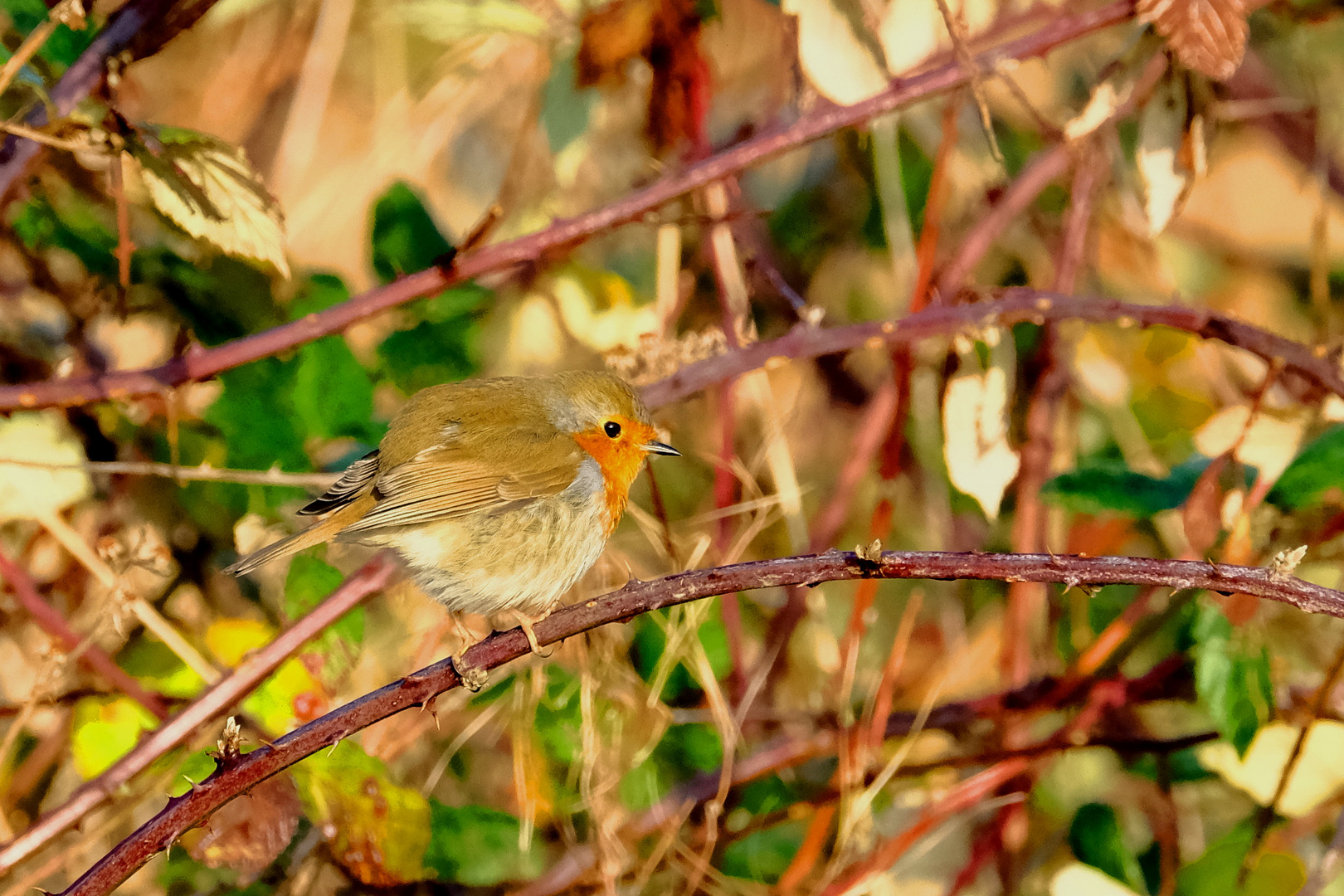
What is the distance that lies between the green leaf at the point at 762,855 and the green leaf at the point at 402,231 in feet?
5.23

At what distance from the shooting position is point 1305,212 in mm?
3885

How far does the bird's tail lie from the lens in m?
1.94

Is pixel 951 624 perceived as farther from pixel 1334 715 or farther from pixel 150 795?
pixel 150 795

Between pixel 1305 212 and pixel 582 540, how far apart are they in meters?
3.19

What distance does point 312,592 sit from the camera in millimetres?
2135

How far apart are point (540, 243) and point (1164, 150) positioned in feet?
4.01

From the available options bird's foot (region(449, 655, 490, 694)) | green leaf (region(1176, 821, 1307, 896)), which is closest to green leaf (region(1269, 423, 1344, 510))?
green leaf (region(1176, 821, 1307, 896))

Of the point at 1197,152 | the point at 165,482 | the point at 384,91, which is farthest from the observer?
the point at 384,91

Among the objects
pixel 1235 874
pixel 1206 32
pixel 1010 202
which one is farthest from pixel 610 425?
pixel 1235 874

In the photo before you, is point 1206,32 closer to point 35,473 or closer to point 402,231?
point 402,231

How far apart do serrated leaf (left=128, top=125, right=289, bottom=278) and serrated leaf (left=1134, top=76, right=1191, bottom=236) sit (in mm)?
1625

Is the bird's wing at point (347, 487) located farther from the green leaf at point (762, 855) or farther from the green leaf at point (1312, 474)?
the green leaf at point (1312, 474)

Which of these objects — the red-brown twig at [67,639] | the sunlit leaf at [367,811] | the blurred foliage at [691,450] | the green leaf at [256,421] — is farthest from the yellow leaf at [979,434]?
the red-brown twig at [67,639]

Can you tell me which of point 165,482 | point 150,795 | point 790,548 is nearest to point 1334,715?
point 790,548
